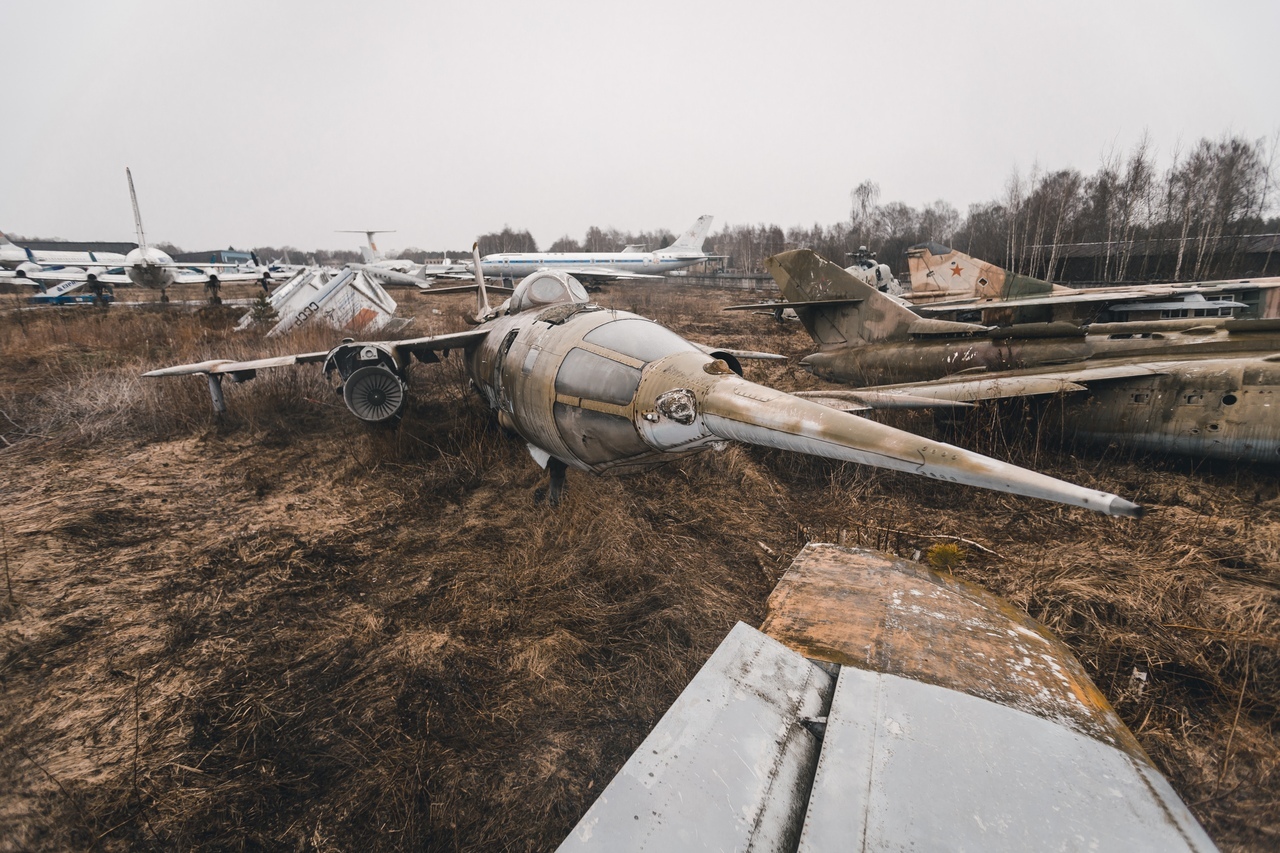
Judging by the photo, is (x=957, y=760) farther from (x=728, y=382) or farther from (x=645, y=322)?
(x=645, y=322)

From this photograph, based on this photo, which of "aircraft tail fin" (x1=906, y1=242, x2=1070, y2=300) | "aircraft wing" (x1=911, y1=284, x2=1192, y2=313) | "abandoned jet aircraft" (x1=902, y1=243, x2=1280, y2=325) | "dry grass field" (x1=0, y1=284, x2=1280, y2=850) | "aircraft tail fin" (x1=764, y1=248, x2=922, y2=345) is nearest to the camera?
"dry grass field" (x1=0, y1=284, x2=1280, y2=850)

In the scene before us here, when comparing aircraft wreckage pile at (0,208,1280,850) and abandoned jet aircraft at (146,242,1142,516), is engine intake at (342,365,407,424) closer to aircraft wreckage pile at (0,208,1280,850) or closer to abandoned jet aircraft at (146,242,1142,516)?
abandoned jet aircraft at (146,242,1142,516)

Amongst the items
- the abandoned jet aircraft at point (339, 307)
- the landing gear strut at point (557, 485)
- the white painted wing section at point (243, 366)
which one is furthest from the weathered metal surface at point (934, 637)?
the abandoned jet aircraft at point (339, 307)

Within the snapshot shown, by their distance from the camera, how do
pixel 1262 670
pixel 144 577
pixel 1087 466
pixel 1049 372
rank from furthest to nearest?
pixel 1049 372, pixel 1087 466, pixel 144 577, pixel 1262 670

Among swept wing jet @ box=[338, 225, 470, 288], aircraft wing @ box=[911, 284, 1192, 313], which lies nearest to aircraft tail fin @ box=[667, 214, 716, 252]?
swept wing jet @ box=[338, 225, 470, 288]

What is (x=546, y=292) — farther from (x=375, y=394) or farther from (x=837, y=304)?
(x=837, y=304)

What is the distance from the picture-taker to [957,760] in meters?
1.34

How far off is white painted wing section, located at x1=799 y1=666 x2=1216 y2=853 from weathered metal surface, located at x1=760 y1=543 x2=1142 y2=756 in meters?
0.18

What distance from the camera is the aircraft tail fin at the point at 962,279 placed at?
625 inches

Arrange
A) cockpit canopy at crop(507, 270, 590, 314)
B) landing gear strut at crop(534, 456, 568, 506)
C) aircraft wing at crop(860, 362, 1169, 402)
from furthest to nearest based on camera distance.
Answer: aircraft wing at crop(860, 362, 1169, 402), cockpit canopy at crop(507, 270, 590, 314), landing gear strut at crop(534, 456, 568, 506)

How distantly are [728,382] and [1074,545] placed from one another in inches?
177

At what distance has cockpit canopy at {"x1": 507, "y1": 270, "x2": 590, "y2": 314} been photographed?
5.70m

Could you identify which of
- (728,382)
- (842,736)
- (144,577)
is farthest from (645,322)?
(144,577)

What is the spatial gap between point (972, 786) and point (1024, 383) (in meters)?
7.11
